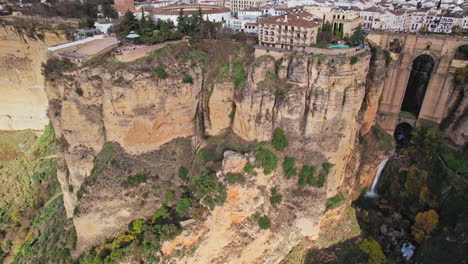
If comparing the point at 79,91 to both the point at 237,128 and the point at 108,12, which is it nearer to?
the point at 237,128

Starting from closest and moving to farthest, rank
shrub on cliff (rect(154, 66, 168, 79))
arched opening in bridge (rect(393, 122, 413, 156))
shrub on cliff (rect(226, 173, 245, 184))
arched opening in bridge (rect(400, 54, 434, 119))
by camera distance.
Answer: shrub on cliff (rect(226, 173, 245, 184))
shrub on cliff (rect(154, 66, 168, 79))
arched opening in bridge (rect(393, 122, 413, 156))
arched opening in bridge (rect(400, 54, 434, 119))

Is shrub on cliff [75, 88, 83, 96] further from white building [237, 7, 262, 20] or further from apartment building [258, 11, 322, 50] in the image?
white building [237, 7, 262, 20]

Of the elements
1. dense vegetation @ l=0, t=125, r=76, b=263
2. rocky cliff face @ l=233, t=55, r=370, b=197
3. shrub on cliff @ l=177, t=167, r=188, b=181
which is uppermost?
rocky cliff face @ l=233, t=55, r=370, b=197

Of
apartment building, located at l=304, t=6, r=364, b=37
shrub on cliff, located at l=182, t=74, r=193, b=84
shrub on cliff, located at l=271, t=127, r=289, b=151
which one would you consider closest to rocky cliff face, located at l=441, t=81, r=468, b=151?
apartment building, located at l=304, t=6, r=364, b=37

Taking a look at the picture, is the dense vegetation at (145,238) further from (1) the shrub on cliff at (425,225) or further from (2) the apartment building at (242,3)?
(2) the apartment building at (242,3)

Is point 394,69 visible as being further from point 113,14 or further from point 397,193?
point 113,14

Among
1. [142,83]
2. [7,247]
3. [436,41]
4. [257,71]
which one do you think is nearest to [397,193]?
[436,41]

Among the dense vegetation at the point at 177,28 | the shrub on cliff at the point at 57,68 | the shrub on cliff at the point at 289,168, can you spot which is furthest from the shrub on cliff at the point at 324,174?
the shrub on cliff at the point at 57,68

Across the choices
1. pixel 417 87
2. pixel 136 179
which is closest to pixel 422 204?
pixel 417 87
